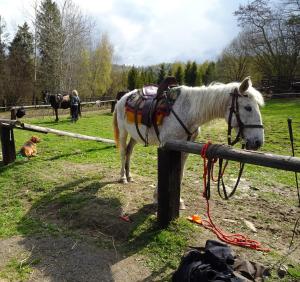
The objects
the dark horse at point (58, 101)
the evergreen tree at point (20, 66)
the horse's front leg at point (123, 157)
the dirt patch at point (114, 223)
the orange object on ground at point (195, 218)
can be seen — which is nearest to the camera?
the dirt patch at point (114, 223)

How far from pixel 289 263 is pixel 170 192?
1.53m

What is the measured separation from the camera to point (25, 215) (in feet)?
17.4

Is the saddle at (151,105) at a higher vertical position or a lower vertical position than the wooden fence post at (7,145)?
higher

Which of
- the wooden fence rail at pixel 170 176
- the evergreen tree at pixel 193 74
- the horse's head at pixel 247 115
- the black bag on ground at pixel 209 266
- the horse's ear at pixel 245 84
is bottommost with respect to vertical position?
the black bag on ground at pixel 209 266

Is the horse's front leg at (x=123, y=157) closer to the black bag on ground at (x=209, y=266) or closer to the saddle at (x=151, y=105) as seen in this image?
the saddle at (x=151, y=105)

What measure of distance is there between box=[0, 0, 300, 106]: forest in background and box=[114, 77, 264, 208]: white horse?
89.7ft

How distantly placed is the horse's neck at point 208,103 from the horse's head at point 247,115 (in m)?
0.19

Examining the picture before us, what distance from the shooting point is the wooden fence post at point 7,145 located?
8039 mm

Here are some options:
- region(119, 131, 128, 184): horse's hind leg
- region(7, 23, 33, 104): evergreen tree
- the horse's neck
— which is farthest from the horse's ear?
region(7, 23, 33, 104): evergreen tree

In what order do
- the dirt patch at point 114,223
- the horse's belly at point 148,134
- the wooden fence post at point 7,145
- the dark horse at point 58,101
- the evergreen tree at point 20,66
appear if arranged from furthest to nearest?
the evergreen tree at point 20,66, the dark horse at point 58,101, the wooden fence post at point 7,145, the horse's belly at point 148,134, the dirt patch at point 114,223

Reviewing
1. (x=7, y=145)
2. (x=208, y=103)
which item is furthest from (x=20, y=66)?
(x=208, y=103)

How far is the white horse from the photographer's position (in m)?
4.17

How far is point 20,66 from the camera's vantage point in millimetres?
37656

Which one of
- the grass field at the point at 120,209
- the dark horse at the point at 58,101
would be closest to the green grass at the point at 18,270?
the grass field at the point at 120,209
